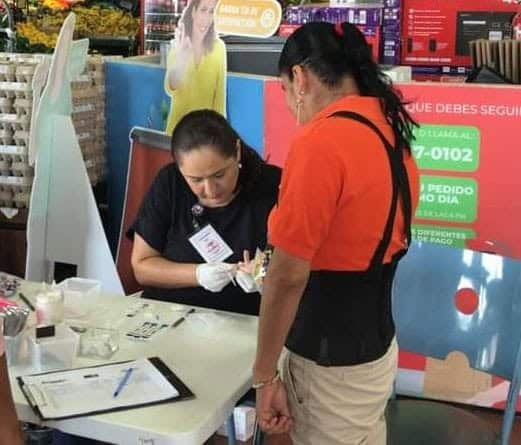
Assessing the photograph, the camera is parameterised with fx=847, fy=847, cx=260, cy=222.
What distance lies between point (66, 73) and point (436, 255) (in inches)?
54.7

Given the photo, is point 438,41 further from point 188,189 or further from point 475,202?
point 188,189

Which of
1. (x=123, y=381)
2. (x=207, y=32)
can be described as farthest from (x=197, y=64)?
(x=123, y=381)

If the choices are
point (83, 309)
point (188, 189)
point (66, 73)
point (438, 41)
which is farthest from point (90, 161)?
point (438, 41)

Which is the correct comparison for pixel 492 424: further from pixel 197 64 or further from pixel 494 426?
pixel 197 64

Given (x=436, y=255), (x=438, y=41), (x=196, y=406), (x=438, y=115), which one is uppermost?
(x=438, y=41)

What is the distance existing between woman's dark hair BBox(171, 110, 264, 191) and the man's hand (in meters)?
0.83

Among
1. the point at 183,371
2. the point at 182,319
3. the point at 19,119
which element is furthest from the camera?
the point at 19,119

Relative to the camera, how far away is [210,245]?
2279mm

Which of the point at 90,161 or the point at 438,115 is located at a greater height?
the point at 438,115

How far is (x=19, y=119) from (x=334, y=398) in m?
1.94

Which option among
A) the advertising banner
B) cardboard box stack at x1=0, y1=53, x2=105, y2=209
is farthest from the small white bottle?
the advertising banner

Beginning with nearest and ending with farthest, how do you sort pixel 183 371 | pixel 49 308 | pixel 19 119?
pixel 183 371, pixel 49 308, pixel 19 119

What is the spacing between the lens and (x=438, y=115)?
293 centimetres

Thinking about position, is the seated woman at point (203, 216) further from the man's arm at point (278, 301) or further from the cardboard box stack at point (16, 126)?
the cardboard box stack at point (16, 126)
